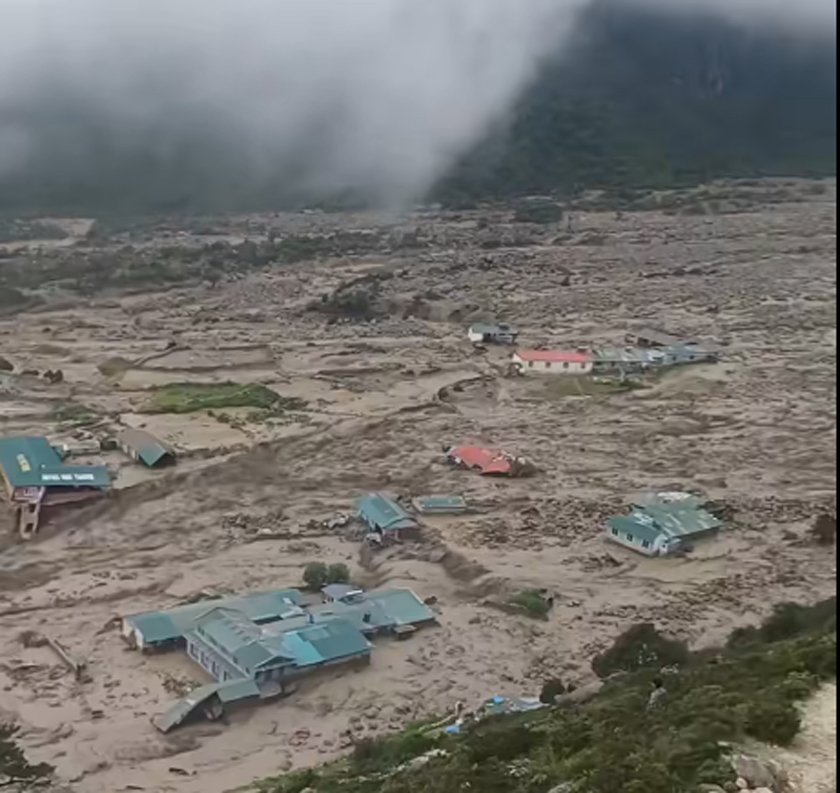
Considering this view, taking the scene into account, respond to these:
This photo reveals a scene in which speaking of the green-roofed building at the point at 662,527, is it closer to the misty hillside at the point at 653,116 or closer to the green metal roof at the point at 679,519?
the green metal roof at the point at 679,519

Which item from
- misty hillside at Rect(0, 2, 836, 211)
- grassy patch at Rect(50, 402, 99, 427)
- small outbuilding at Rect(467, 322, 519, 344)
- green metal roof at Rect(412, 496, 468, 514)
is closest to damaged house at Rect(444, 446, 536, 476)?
green metal roof at Rect(412, 496, 468, 514)

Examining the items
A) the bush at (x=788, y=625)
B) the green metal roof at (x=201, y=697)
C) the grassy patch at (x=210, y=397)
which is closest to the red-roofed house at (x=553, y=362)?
the grassy patch at (x=210, y=397)

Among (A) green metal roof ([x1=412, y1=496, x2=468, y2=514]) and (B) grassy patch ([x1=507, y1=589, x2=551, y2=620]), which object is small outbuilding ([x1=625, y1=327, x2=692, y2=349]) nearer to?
(A) green metal roof ([x1=412, y1=496, x2=468, y2=514])

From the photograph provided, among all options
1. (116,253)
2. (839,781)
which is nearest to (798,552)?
(839,781)

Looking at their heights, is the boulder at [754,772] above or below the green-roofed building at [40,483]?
above

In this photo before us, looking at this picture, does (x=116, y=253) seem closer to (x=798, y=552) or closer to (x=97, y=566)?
(x=97, y=566)

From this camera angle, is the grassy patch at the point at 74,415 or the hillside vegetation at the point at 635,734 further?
the grassy patch at the point at 74,415

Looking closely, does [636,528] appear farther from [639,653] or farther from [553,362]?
[553,362]
